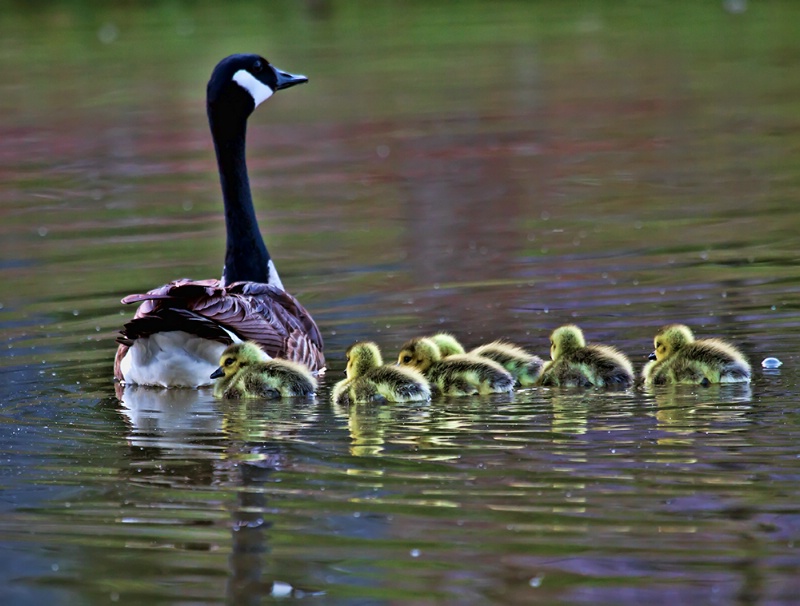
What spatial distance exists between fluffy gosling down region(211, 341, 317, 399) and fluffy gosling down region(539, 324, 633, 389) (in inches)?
48.6

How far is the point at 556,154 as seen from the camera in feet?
60.1

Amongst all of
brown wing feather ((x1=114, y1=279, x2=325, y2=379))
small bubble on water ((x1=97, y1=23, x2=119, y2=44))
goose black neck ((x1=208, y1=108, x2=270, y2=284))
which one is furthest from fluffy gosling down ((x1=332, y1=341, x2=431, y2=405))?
small bubble on water ((x1=97, y1=23, x2=119, y2=44))

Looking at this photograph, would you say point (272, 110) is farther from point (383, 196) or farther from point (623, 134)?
point (383, 196)

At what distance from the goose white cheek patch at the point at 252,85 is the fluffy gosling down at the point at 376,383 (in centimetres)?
275

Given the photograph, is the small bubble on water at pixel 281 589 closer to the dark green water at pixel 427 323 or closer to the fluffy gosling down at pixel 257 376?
the dark green water at pixel 427 323

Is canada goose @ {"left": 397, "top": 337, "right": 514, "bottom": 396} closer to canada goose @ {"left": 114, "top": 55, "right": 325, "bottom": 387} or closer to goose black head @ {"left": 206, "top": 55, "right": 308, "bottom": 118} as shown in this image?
canada goose @ {"left": 114, "top": 55, "right": 325, "bottom": 387}

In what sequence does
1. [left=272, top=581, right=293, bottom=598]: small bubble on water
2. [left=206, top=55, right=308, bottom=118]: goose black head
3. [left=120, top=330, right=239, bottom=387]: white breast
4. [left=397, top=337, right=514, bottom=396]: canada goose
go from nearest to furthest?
[left=272, top=581, right=293, bottom=598]: small bubble on water → [left=397, top=337, right=514, bottom=396]: canada goose → [left=120, top=330, right=239, bottom=387]: white breast → [left=206, top=55, right=308, bottom=118]: goose black head

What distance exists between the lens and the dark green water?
5.42 metres

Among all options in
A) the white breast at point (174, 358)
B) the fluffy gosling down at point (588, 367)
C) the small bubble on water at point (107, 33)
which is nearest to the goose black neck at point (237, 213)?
the white breast at point (174, 358)

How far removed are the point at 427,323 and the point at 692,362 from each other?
95.2 inches

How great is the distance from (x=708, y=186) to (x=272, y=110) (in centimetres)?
1148

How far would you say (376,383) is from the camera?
25.5 feet

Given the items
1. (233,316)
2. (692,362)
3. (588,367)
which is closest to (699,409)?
(692,362)

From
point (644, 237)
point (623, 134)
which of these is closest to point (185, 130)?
point (623, 134)
